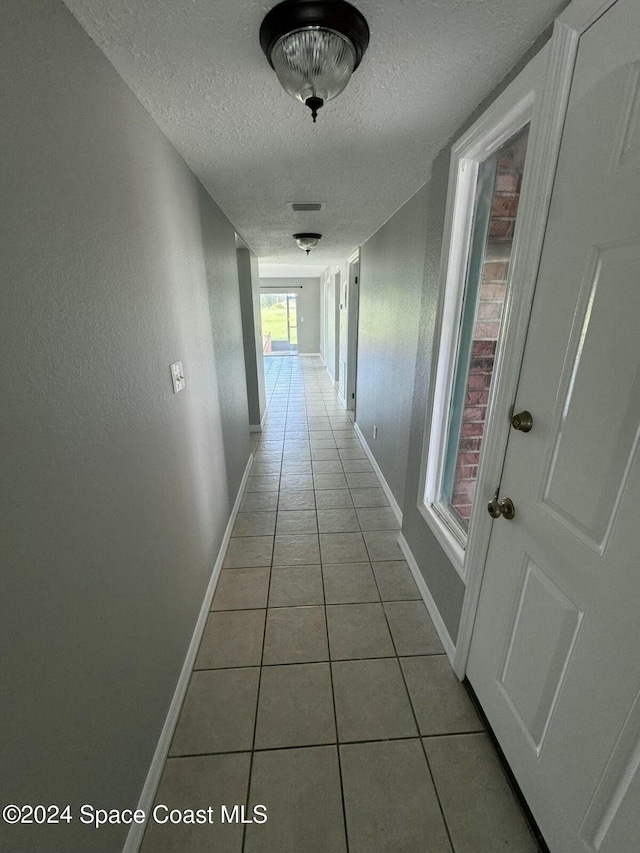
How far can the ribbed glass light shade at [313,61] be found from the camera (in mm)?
777

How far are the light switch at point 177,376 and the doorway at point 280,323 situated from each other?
8061 millimetres

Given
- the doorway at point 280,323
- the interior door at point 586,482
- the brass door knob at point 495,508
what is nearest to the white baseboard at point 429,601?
the interior door at point 586,482

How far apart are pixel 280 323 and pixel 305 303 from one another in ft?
3.22

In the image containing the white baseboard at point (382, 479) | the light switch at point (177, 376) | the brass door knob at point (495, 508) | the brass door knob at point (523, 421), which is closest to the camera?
the brass door knob at point (523, 421)

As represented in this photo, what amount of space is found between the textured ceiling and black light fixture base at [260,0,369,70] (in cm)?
2

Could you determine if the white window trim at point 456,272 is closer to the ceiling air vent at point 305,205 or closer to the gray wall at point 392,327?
the gray wall at point 392,327

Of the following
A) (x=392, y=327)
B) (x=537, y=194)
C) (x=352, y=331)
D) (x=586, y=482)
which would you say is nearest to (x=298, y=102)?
(x=537, y=194)

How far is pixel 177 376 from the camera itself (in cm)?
143

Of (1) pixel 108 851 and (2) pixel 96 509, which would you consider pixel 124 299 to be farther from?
(1) pixel 108 851

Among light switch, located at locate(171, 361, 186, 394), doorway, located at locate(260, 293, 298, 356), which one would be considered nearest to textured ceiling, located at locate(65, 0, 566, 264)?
light switch, located at locate(171, 361, 186, 394)

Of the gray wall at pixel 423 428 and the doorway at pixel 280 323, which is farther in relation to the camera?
the doorway at pixel 280 323

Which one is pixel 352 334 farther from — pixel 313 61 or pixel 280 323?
pixel 280 323

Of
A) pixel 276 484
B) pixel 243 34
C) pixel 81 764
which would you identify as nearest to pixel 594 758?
pixel 81 764

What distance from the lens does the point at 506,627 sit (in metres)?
1.11
